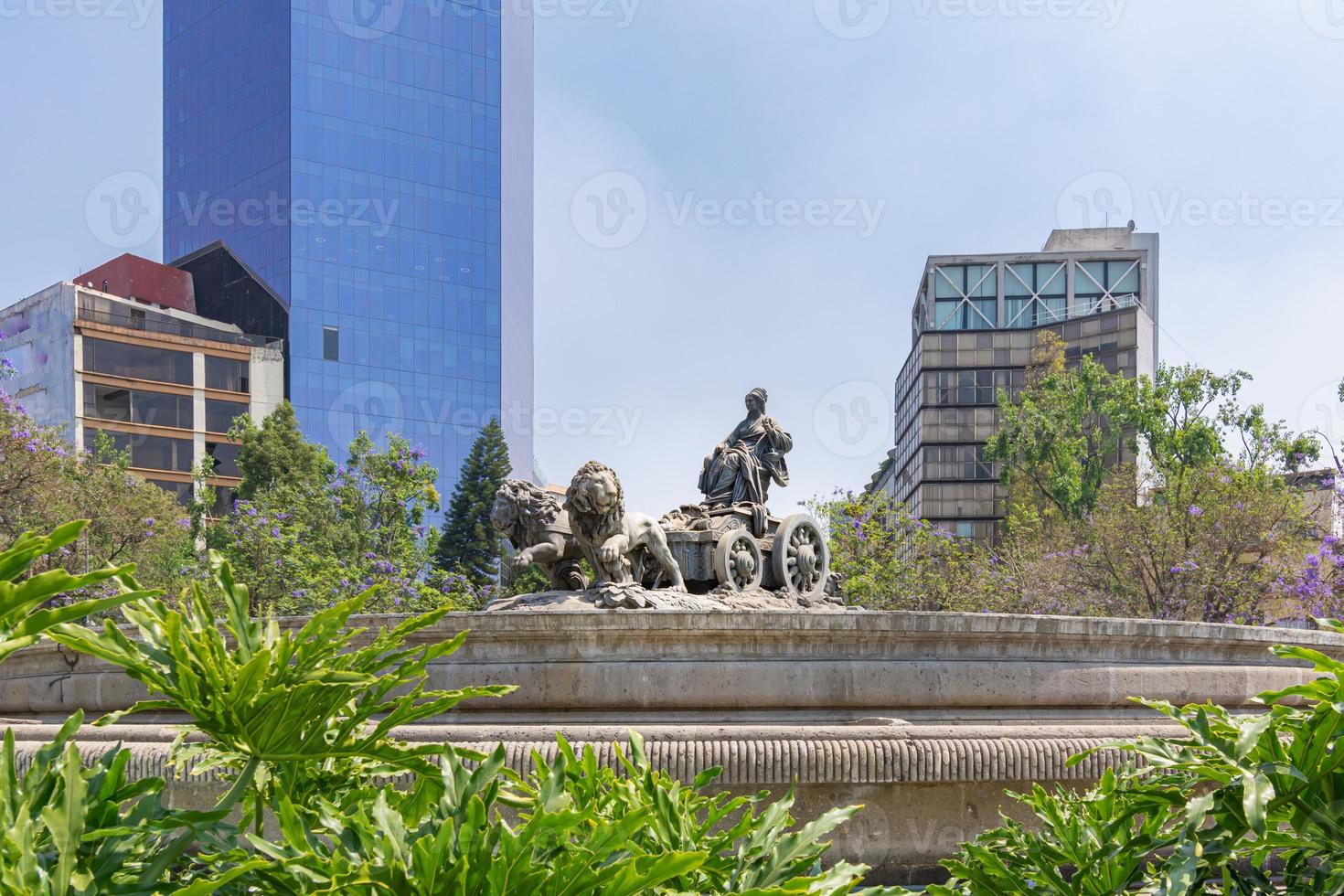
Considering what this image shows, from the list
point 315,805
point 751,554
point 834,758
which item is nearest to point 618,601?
point 751,554

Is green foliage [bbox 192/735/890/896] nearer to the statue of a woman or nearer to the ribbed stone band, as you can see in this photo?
the ribbed stone band

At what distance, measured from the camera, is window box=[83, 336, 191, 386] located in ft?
175

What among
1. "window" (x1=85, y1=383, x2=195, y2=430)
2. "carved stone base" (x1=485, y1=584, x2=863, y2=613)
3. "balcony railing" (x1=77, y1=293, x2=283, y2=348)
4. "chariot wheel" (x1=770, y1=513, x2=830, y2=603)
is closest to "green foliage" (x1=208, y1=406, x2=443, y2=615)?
"chariot wheel" (x1=770, y1=513, x2=830, y2=603)

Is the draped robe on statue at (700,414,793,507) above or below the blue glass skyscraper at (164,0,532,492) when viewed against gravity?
below

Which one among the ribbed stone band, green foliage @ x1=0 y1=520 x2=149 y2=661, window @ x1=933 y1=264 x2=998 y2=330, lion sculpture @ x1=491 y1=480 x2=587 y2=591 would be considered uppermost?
window @ x1=933 y1=264 x2=998 y2=330

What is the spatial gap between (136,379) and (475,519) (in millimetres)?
19185

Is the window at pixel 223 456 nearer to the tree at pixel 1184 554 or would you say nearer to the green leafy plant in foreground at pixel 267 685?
the tree at pixel 1184 554

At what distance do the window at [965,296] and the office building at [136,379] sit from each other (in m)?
42.1

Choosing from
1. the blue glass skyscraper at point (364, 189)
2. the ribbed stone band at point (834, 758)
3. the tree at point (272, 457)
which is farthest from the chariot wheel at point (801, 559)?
the blue glass skyscraper at point (364, 189)

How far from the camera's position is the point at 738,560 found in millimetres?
11656

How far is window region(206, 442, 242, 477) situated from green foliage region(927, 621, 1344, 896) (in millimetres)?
58519

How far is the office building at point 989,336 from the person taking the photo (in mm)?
63781

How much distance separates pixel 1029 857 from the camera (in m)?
2.73

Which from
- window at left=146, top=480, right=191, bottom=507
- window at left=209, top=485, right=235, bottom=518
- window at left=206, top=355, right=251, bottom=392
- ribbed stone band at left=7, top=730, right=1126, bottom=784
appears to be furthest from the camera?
window at left=206, top=355, right=251, bottom=392
